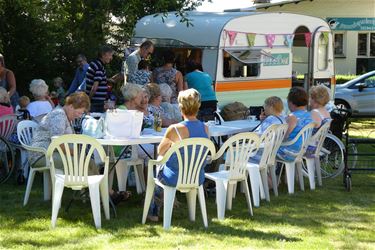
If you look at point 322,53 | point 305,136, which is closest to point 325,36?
point 322,53

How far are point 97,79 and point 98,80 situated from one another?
2 cm

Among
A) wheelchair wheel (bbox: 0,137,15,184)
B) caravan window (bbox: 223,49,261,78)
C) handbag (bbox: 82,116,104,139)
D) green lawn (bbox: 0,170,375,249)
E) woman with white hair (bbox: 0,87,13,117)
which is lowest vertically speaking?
green lawn (bbox: 0,170,375,249)

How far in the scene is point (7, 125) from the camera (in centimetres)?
792

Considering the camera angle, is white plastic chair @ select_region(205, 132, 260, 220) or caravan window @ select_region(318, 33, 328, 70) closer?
white plastic chair @ select_region(205, 132, 260, 220)

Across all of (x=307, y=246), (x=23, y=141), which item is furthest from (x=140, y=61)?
(x=307, y=246)

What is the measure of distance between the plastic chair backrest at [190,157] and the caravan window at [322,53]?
8.58 m

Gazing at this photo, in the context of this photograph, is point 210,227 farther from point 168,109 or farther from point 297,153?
point 168,109

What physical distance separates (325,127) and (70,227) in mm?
3478

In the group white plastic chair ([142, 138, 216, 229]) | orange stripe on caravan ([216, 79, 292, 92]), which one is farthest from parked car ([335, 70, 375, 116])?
white plastic chair ([142, 138, 216, 229])

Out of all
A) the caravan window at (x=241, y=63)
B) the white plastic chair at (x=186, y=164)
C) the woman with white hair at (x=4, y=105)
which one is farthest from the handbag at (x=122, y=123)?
the caravan window at (x=241, y=63)

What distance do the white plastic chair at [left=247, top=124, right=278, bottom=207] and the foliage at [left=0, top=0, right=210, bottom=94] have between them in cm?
547

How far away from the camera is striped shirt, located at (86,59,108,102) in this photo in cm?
964

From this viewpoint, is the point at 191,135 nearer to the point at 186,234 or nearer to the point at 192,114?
the point at 192,114

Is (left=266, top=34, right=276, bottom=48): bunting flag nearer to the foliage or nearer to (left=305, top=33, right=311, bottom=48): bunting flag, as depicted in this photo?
(left=305, top=33, right=311, bottom=48): bunting flag
